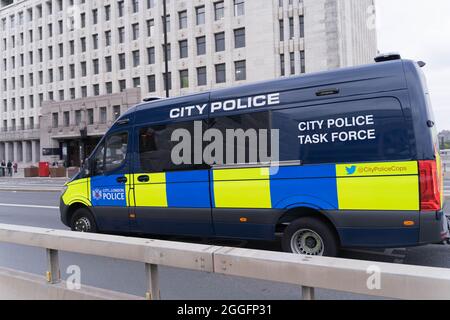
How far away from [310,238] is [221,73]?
36289 mm

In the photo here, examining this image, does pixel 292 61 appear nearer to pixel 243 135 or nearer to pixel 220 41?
pixel 220 41

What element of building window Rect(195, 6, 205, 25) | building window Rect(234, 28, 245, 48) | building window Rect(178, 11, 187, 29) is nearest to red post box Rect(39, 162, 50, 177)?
building window Rect(178, 11, 187, 29)

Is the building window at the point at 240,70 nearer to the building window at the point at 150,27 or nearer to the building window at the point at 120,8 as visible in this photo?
the building window at the point at 150,27

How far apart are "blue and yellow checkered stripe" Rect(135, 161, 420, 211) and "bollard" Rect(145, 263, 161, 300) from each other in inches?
99.9

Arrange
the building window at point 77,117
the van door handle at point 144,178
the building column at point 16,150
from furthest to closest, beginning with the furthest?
the building column at point 16,150, the building window at point 77,117, the van door handle at point 144,178

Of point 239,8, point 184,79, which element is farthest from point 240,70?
point 184,79

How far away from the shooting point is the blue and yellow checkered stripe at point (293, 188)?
4684 millimetres

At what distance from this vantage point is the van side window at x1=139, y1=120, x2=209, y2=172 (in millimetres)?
6125

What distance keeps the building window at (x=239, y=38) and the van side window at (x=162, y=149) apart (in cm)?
3454

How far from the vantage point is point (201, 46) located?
41.7 meters

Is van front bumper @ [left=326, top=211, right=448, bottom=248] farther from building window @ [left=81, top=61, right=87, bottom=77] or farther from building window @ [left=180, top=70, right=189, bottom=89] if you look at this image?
building window @ [left=81, top=61, right=87, bottom=77]

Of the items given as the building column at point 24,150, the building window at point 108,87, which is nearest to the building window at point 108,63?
the building window at point 108,87

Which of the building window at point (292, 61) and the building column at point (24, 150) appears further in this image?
the building column at point (24, 150)
